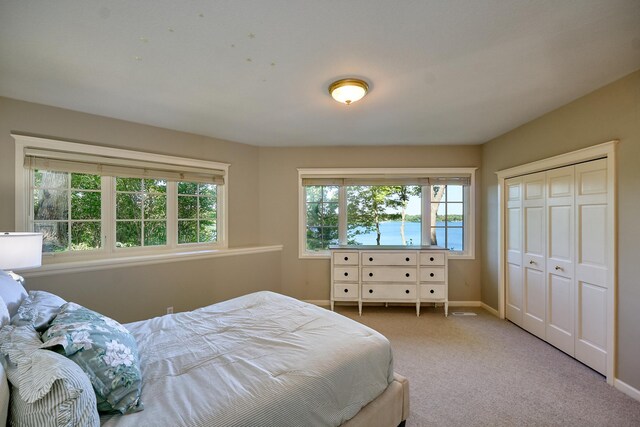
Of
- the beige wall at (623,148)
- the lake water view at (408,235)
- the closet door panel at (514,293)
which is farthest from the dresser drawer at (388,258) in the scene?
the beige wall at (623,148)

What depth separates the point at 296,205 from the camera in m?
3.99

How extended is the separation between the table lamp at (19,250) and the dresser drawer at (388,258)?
3.12 meters

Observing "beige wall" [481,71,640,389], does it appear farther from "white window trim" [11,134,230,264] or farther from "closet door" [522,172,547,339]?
"white window trim" [11,134,230,264]

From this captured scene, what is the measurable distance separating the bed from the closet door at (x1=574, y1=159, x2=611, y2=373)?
1.92 metres

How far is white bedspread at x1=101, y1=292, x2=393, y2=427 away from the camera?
3.38 feet

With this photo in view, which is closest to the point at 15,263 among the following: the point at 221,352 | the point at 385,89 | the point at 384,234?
the point at 221,352

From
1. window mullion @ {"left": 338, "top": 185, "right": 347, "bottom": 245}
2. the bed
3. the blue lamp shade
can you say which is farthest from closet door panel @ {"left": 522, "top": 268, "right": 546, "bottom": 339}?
the blue lamp shade

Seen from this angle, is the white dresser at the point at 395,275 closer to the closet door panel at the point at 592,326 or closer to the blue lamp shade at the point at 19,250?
the closet door panel at the point at 592,326

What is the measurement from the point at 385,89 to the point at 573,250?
2.30 metres

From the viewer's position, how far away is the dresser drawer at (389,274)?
11.7 feet


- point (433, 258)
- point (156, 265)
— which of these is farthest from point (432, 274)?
point (156, 265)

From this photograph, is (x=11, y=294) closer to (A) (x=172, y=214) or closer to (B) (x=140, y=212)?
(B) (x=140, y=212)

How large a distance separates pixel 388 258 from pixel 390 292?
1.50 ft

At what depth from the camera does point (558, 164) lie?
102 inches
